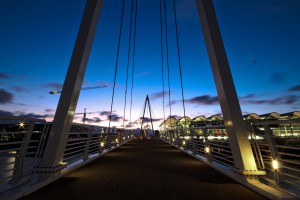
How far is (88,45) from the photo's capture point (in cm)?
436

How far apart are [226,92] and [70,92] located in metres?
2.97

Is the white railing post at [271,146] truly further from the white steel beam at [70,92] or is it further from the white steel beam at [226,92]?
the white steel beam at [70,92]

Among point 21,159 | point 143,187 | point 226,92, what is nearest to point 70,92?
point 21,159

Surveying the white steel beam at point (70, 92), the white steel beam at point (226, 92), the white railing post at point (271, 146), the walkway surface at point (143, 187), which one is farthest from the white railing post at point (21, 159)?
the white railing post at point (271, 146)

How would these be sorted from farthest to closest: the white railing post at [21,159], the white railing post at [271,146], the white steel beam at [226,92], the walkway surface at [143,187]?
1. the white steel beam at [226,92]
2. the white railing post at [271,146]
3. the white railing post at [21,159]
4. the walkway surface at [143,187]

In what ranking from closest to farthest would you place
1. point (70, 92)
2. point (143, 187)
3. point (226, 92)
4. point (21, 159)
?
point (21, 159) → point (143, 187) → point (226, 92) → point (70, 92)

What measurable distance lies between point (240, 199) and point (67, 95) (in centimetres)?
329

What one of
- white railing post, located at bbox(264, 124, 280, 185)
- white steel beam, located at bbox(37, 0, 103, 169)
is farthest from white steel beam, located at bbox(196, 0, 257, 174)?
white steel beam, located at bbox(37, 0, 103, 169)

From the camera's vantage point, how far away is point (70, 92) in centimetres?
386

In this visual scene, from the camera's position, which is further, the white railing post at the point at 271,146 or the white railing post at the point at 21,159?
the white railing post at the point at 271,146

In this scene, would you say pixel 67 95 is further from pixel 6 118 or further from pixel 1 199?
pixel 1 199

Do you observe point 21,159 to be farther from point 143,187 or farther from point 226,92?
point 226,92

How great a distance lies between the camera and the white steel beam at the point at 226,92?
337cm

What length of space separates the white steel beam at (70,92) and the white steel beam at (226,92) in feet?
8.27
